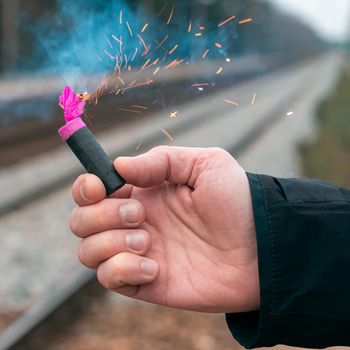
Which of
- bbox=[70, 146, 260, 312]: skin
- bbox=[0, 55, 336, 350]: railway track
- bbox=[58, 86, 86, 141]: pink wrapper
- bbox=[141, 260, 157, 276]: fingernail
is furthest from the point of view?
bbox=[0, 55, 336, 350]: railway track

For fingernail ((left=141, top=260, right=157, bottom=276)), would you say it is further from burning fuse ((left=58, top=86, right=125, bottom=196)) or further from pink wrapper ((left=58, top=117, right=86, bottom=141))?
pink wrapper ((left=58, top=117, right=86, bottom=141))

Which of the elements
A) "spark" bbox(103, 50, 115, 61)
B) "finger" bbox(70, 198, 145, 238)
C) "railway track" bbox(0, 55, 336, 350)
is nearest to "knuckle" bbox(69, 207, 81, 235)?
"finger" bbox(70, 198, 145, 238)

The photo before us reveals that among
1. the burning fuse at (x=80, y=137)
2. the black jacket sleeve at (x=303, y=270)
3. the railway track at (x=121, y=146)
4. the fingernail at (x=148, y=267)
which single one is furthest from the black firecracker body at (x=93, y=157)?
the railway track at (x=121, y=146)

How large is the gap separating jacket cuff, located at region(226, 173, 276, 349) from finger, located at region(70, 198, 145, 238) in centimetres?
37

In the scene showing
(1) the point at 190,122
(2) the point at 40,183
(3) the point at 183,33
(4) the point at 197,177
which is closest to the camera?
(4) the point at 197,177

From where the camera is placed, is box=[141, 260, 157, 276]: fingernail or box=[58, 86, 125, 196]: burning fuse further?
box=[141, 260, 157, 276]: fingernail

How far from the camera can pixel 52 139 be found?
13.6m

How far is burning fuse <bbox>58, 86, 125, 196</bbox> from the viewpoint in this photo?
1.68 meters

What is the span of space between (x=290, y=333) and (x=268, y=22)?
165 ft

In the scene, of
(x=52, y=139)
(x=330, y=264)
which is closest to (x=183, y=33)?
(x=330, y=264)

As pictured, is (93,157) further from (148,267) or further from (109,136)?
(109,136)

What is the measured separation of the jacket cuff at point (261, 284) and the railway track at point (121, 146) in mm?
1355

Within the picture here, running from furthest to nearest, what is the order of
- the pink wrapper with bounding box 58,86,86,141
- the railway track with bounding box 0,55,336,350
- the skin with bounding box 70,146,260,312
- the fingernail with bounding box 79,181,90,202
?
the railway track with bounding box 0,55,336,350, the skin with bounding box 70,146,260,312, the fingernail with bounding box 79,181,90,202, the pink wrapper with bounding box 58,86,86,141

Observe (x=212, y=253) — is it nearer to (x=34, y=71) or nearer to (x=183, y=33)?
(x=183, y=33)
